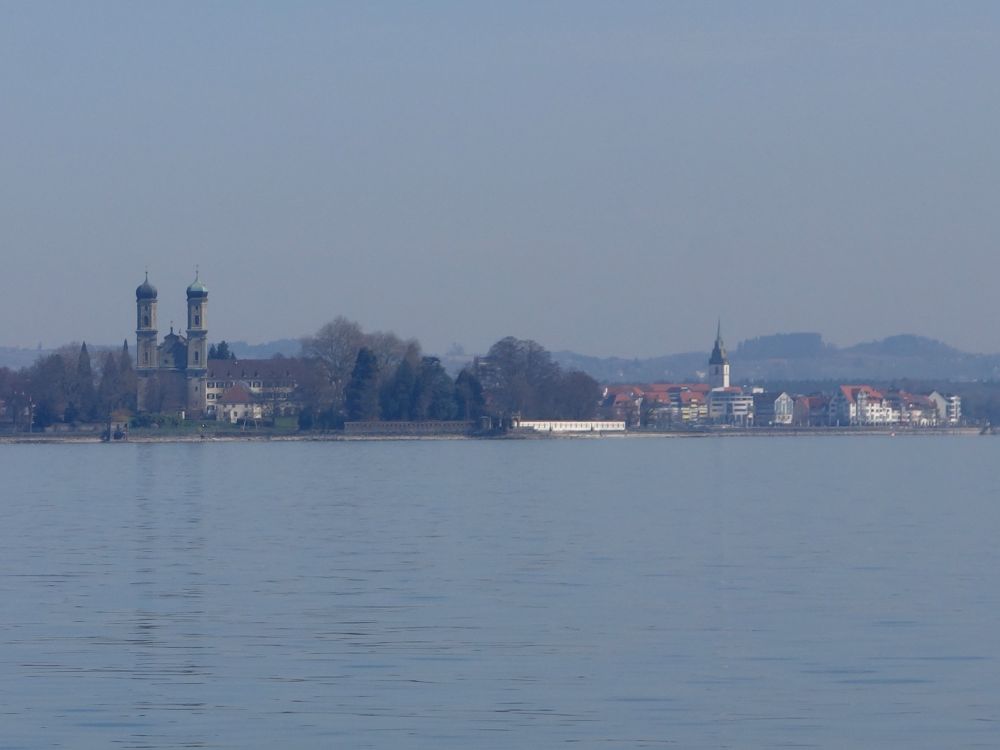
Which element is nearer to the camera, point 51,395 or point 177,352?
point 51,395

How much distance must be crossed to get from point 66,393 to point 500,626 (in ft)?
329

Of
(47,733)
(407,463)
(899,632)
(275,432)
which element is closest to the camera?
(47,733)

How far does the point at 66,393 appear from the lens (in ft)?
373

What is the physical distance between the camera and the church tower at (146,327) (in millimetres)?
131875

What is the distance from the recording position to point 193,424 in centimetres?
11681

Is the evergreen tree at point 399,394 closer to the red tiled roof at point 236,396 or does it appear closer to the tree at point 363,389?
the tree at point 363,389

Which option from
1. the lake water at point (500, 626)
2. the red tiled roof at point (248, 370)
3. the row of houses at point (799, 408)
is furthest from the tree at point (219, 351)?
Result: the lake water at point (500, 626)

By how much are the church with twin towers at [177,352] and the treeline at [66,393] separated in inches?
377

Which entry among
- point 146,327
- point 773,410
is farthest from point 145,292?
point 773,410

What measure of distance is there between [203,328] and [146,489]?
88095 mm

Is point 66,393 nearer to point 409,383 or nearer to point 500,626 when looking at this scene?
point 409,383

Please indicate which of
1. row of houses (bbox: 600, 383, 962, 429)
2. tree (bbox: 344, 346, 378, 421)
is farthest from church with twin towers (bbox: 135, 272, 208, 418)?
row of houses (bbox: 600, 383, 962, 429)

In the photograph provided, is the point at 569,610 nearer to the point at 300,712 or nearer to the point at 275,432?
the point at 300,712

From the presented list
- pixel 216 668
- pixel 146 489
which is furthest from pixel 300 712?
pixel 146 489
